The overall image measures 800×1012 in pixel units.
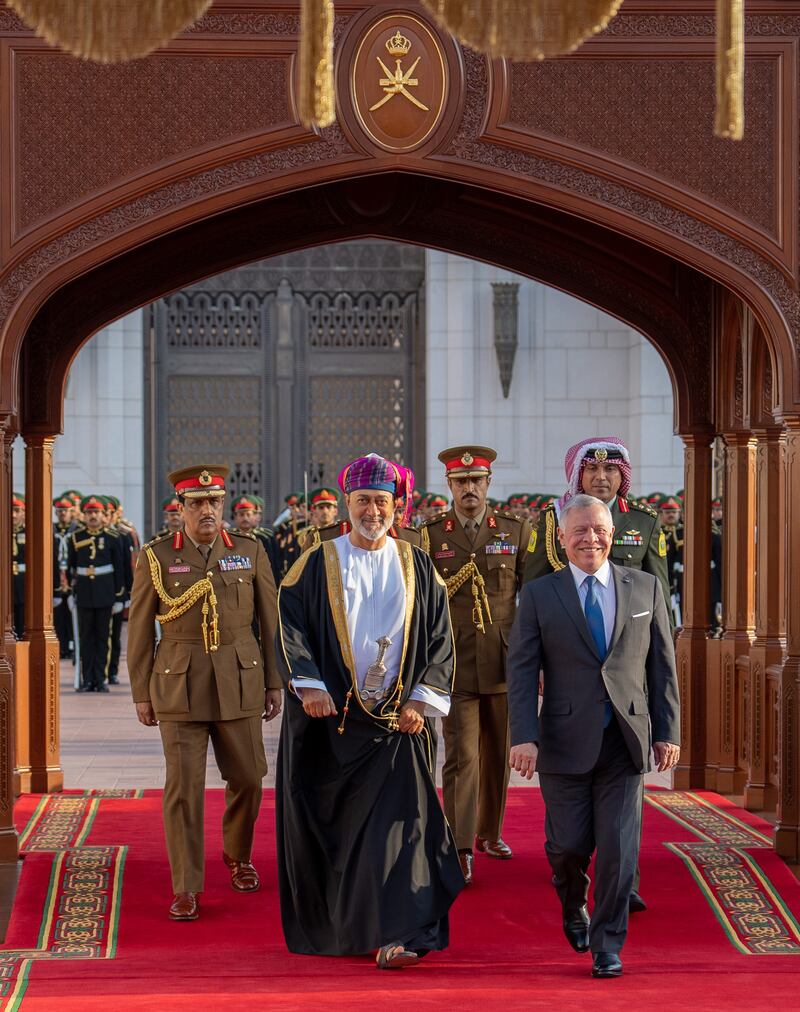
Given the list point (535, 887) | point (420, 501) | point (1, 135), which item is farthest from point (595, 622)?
point (420, 501)

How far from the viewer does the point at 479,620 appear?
7266 millimetres

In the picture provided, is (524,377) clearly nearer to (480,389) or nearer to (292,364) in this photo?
(480,389)

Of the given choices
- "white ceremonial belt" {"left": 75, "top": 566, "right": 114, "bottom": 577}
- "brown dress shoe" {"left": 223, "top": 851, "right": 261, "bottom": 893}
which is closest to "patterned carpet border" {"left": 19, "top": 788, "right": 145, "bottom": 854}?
"brown dress shoe" {"left": 223, "top": 851, "right": 261, "bottom": 893}

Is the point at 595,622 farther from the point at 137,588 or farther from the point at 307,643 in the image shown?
the point at 137,588

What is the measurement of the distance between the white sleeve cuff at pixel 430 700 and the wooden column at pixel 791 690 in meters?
2.13

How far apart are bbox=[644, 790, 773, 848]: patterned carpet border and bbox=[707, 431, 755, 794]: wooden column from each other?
0.28m

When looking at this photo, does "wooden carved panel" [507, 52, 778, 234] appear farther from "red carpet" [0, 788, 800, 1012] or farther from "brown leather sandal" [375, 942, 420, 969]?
"brown leather sandal" [375, 942, 420, 969]

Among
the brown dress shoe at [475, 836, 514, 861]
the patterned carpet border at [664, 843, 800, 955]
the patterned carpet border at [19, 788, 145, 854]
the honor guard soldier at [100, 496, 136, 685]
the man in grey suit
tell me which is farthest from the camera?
the honor guard soldier at [100, 496, 136, 685]

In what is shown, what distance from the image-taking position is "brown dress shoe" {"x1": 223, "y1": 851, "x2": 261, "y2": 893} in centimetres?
678

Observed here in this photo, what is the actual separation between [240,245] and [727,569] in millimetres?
3296

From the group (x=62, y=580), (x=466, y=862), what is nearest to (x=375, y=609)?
(x=466, y=862)

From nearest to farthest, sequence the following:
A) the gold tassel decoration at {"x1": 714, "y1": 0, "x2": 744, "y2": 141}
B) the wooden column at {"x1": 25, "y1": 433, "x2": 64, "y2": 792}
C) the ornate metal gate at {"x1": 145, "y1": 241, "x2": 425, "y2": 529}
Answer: the gold tassel decoration at {"x1": 714, "y1": 0, "x2": 744, "y2": 141}
the wooden column at {"x1": 25, "y1": 433, "x2": 64, "y2": 792}
the ornate metal gate at {"x1": 145, "y1": 241, "x2": 425, "y2": 529}

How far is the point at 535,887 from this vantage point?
22.4 ft

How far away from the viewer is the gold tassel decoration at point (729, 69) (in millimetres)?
3787
